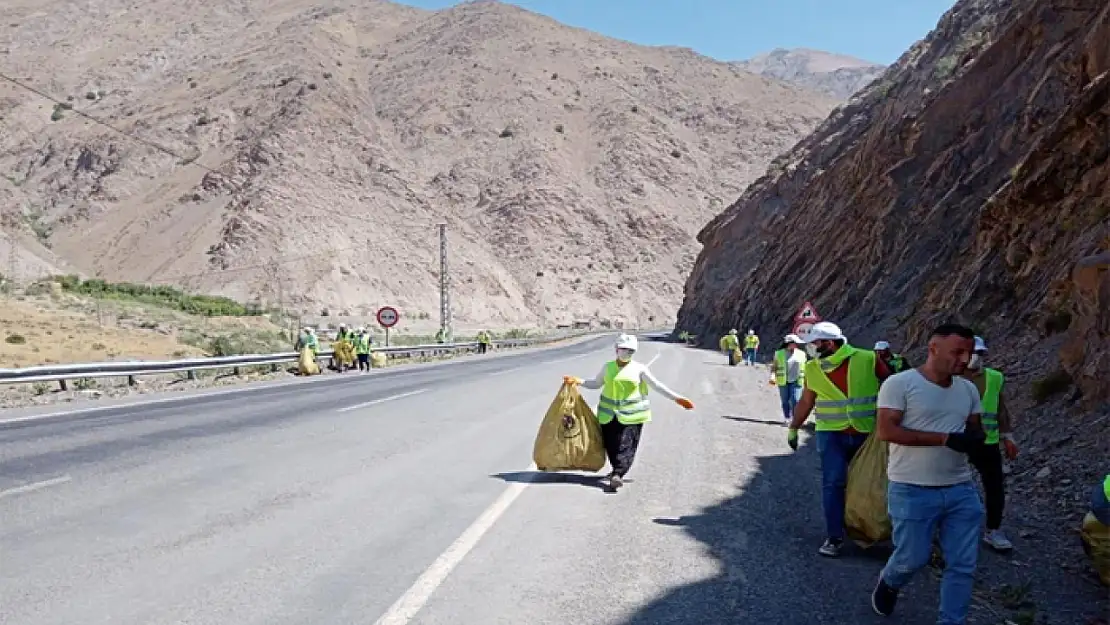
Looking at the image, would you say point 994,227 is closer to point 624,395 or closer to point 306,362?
point 624,395

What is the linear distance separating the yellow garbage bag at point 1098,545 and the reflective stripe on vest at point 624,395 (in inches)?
153

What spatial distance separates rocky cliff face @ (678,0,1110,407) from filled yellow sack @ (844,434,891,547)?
4.52 meters

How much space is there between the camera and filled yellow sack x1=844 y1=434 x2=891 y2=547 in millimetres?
6430

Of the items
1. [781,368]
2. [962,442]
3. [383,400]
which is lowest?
[383,400]

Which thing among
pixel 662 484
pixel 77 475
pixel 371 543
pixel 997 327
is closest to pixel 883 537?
pixel 662 484

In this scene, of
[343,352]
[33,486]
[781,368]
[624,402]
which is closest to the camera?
[33,486]

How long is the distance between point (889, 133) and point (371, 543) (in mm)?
31412

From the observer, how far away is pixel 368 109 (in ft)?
299

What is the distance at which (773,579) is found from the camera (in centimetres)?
587

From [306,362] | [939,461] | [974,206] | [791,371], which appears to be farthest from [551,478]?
[974,206]

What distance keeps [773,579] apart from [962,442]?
1654 mm

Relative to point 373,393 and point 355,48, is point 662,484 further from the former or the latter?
point 355,48

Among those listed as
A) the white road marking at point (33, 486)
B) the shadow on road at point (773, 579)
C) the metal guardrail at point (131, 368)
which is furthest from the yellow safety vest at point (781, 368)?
the metal guardrail at point (131, 368)

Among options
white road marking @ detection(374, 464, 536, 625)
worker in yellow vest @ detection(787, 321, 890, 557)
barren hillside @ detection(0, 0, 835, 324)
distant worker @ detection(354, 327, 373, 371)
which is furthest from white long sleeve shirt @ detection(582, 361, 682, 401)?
barren hillside @ detection(0, 0, 835, 324)
